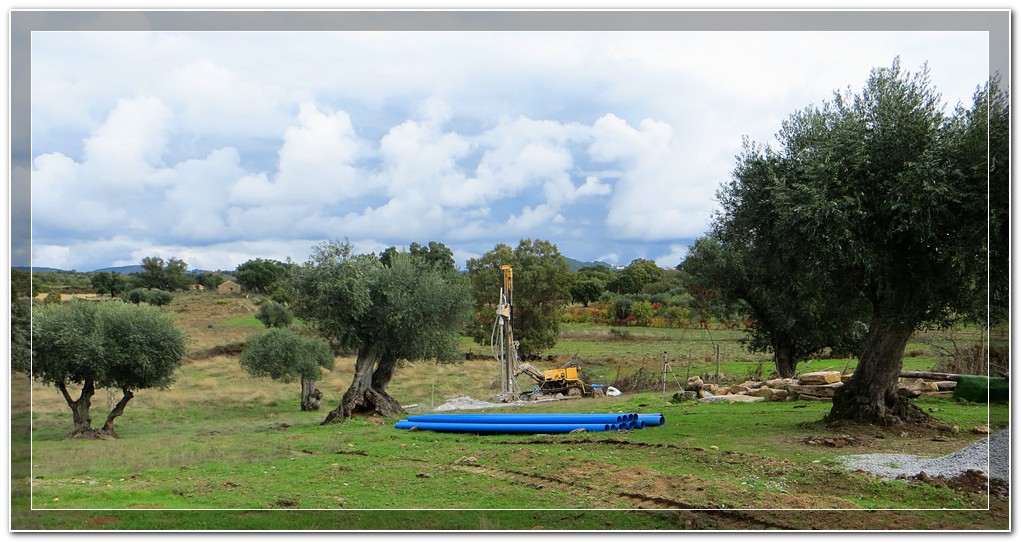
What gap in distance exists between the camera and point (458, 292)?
22.3 metres

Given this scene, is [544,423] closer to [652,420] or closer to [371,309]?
[652,420]

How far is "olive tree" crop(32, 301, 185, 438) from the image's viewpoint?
61.0 feet

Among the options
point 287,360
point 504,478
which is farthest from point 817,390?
point 287,360

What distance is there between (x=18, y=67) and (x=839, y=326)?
22.3 m

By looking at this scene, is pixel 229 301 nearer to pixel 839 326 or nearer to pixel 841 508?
pixel 839 326

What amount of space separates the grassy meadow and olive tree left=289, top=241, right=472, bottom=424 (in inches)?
70.8

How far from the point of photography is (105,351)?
63.6ft

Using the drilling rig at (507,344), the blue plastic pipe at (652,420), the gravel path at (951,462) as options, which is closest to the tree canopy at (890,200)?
the gravel path at (951,462)

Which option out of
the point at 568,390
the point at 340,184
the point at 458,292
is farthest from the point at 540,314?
the point at 340,184

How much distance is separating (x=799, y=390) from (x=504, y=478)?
13.1m

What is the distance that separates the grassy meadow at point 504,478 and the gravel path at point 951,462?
0.90 feet

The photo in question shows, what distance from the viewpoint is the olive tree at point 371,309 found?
20.7 meters

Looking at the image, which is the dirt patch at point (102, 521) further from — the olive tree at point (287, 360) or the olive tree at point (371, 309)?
the olive tree at point (287, 360)

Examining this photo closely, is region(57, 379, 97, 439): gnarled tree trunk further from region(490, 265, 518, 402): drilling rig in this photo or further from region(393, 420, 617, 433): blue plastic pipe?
region(490, 265, 518, 402): drilling rig
